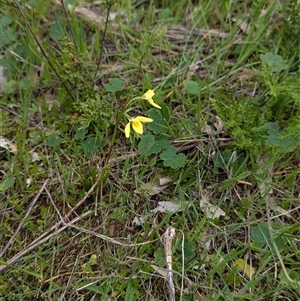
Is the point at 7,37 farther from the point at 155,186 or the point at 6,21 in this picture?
the point at 155,186

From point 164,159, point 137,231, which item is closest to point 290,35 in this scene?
point 164,159

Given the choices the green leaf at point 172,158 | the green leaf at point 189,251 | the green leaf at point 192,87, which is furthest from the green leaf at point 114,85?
the green leaf at point 189,251

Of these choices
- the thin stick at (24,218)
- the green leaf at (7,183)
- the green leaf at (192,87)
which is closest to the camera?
the thin stick at (24,218)

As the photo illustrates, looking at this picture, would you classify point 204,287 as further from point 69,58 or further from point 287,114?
point 69,58

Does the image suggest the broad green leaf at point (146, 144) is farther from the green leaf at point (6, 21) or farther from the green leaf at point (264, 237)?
the green leaf at point (6, 21)

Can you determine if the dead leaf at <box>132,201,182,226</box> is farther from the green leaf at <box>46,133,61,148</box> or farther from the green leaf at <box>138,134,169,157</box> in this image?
the green leaf at <box>46,133,61,148</box>

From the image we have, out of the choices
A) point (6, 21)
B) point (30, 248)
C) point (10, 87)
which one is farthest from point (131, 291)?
point (6, 21)
